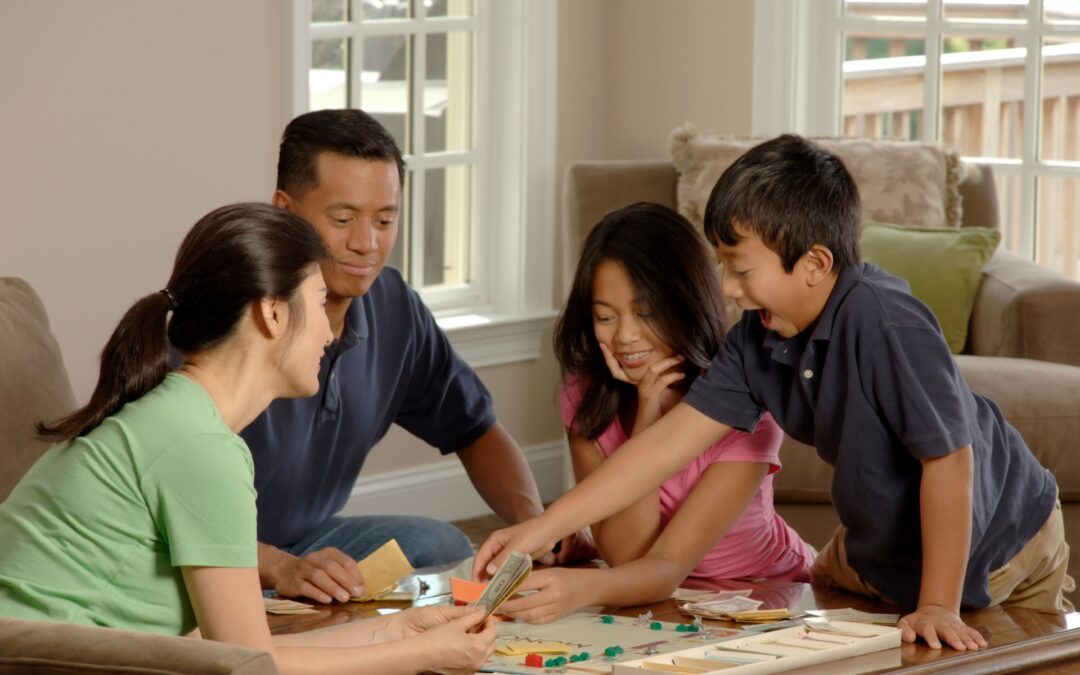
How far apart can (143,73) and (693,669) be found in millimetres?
2523

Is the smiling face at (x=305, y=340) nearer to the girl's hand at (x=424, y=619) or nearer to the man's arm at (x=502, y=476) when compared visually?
the girl's hand at (x=424, y=619)

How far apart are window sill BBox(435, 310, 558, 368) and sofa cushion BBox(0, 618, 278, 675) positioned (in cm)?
300

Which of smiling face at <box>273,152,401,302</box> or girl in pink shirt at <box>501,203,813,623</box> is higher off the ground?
smiling face at <box>273,152,401,302</box>

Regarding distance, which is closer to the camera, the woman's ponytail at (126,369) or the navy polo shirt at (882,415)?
the woman's ponytail at (126,369)

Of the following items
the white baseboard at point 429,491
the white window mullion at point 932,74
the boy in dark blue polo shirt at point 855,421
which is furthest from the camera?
the white window mullion at point 932,74

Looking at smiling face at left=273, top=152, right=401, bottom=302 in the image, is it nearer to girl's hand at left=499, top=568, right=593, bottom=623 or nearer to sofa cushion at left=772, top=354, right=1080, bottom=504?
girl's hand at left=499, top=568, right=593, bottom=623

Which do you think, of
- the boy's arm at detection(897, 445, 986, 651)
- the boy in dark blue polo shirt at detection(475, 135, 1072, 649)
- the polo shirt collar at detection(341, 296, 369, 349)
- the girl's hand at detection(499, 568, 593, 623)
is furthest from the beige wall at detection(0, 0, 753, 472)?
the boy's arm at detection(897, 445, 986, 651)

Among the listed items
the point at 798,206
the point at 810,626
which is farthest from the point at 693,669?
the point at 798,206

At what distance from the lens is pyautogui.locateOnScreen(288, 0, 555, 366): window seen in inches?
171

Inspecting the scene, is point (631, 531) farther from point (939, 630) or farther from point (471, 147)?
point (471, 147)

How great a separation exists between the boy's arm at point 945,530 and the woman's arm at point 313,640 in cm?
52

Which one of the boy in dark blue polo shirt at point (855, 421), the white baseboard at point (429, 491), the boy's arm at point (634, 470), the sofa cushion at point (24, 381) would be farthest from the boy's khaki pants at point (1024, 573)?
the white baseboard at point (429, 491)

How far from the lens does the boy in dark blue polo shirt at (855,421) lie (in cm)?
176

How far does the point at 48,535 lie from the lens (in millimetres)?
1540
